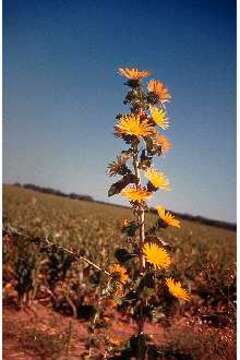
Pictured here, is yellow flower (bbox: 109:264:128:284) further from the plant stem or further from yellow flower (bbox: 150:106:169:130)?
yellow flower (bbox: 150:106:169:130)

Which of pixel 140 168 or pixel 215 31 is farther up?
pixel 215 31

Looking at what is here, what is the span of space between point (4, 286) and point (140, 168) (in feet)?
7.35

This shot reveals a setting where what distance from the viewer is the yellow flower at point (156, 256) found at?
1.66 m

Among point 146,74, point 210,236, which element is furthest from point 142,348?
point 210,236

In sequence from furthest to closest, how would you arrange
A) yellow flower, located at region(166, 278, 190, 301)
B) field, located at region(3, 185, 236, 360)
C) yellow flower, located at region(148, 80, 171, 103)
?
field, located at region(3, 185, 236, 360), yellow flower, located at region(148, 80, 171, 103), yellow flower, located at region(166, 278, 190, 301)

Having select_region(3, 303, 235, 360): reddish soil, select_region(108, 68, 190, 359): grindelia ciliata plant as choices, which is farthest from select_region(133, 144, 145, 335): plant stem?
select_region(3, 303, 235, 360): reddish soil

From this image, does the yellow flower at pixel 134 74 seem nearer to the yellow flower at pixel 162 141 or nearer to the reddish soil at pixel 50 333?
the yellow flower at pixel 162 141

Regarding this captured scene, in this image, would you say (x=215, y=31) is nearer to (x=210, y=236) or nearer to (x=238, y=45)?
(x=238, y=45)

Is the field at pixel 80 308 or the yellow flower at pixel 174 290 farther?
the field at pixel 80 308

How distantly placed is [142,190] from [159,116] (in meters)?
0.26

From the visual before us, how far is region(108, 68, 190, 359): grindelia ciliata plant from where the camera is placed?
65.9 inches

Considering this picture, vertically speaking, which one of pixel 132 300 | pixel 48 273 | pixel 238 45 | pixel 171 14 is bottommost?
pixel 48 273

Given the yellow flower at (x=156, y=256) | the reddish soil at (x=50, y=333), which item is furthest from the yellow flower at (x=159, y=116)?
the reddish soil at (x=50, y=333)

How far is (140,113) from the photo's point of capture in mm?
1734
